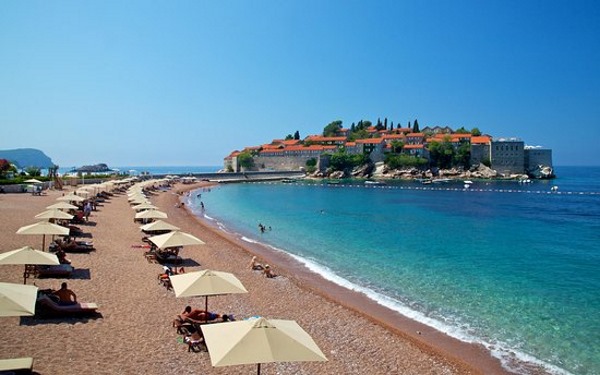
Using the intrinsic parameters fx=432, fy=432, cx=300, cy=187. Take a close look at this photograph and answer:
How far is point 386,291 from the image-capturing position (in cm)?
1627

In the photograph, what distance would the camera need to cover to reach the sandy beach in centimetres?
846

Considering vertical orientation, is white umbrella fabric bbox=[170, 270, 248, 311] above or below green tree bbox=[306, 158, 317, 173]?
below

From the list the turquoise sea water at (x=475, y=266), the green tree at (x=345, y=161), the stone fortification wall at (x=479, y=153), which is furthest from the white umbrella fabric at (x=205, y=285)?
the stone fortification wall at (x=479, y=153)

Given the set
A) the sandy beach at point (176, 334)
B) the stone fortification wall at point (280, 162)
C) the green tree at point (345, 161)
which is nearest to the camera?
the sandy beach at point (176, 334)

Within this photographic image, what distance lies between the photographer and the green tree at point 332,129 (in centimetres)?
15912

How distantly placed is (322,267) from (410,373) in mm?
10960

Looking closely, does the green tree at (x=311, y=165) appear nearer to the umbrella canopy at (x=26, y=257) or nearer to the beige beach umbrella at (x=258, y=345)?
the umbrella canopy at (x=26, y=257)

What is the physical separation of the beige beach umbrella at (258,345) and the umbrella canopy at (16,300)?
10.8ft

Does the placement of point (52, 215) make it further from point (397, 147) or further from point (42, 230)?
point (397, 147)

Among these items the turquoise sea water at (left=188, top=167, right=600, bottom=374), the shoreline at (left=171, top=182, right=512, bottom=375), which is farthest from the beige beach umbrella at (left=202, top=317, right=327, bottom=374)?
the turquoise sea water at (left=188, top=167, right=600, bottom=374)

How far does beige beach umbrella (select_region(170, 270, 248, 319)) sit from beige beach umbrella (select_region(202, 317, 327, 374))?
2.93m

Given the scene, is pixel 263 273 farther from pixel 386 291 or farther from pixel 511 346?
pixel 511 346

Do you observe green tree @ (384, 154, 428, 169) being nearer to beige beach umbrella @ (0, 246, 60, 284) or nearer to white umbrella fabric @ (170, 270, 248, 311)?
→ white umbrella fabric @ (170, 270, 248, 311)

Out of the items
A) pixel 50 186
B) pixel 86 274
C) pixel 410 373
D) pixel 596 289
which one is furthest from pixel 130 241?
pixel 50 186
